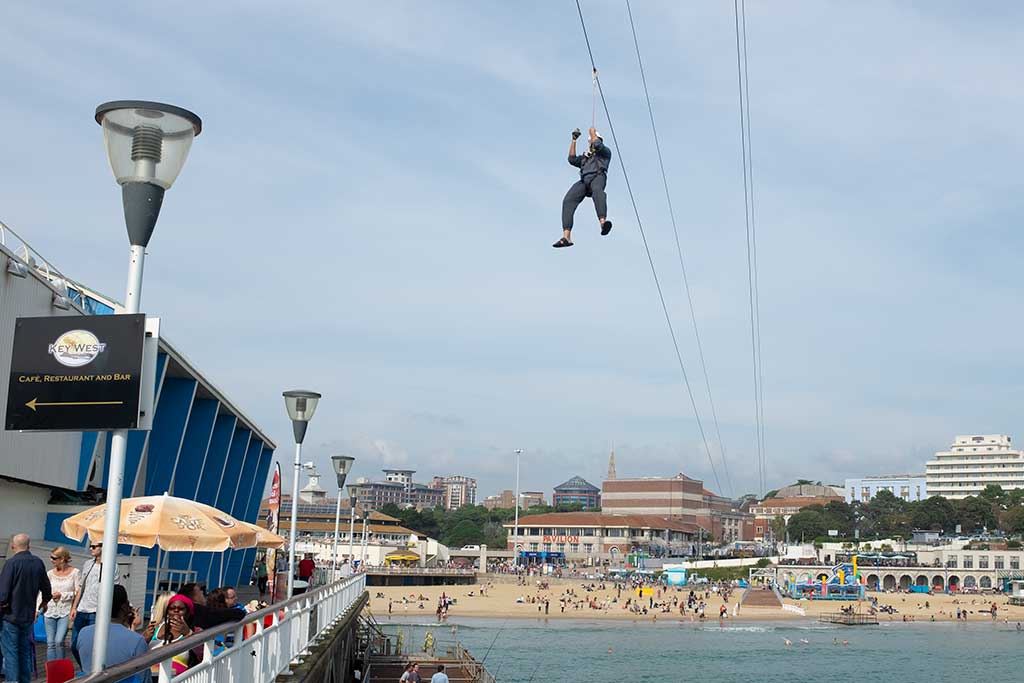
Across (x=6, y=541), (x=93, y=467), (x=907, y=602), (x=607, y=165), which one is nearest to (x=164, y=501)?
(x=607, y=165)

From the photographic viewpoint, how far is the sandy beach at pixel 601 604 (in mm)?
91000

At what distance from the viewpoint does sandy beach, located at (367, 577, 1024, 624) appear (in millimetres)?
91000

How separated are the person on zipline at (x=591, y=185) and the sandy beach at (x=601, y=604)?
240 ft

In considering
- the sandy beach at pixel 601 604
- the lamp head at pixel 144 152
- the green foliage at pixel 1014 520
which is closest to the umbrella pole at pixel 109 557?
the lamp head at pixel 144 152

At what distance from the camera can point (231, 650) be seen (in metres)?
8.27

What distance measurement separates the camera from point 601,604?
9838 centimetres

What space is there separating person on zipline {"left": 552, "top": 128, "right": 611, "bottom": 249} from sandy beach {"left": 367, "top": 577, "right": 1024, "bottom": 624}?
73.1 metres

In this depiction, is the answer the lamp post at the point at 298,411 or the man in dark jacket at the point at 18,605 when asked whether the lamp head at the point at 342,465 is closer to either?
the lamp post at the point at 298,411

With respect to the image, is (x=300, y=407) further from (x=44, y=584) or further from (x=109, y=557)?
(x=109, y=557)

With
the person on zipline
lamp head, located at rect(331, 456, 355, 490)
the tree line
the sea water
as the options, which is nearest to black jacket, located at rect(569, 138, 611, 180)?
the person on zipline

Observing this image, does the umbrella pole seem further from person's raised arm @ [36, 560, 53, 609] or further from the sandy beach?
the sandy beach

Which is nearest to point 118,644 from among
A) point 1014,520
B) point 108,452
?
point 108,452

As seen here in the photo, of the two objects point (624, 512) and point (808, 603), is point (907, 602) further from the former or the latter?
point (624, 512)

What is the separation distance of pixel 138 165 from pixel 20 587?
376cm
